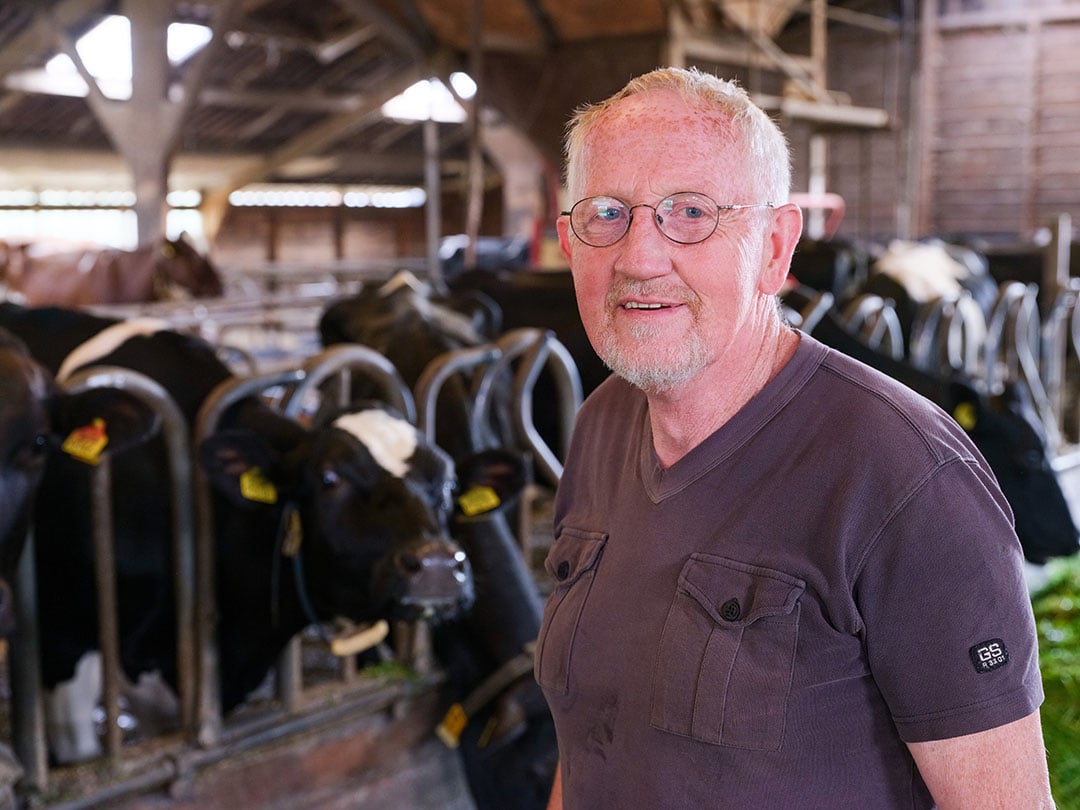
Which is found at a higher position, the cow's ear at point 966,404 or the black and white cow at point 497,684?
the cow's ear at point 966,404

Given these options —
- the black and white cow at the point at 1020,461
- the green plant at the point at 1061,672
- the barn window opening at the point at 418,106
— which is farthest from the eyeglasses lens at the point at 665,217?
the barn window opening at the point at 418,106

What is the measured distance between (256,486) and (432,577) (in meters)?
0.52

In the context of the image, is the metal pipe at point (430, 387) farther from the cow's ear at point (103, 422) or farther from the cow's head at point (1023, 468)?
the cow's head at point (1023, 468)

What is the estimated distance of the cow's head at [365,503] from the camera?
273 cm

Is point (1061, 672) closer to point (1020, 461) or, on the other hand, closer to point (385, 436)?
point (1020, 461)

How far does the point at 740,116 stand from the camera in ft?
4.43

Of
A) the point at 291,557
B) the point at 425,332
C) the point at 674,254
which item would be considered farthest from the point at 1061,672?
the point at 674,254

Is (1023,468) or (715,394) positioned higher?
(715,394)

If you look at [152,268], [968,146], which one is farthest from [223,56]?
[968,146]

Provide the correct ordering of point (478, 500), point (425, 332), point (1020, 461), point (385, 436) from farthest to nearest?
point (425, 332) < point (1020, 461) < point (478, 500) < point (385, 436)

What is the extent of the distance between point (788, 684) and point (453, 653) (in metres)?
2.23

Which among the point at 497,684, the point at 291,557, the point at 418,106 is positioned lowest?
the point at 497,684

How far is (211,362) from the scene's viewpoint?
370 centimetres

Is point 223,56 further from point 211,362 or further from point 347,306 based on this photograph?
point 211,362
